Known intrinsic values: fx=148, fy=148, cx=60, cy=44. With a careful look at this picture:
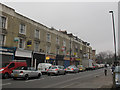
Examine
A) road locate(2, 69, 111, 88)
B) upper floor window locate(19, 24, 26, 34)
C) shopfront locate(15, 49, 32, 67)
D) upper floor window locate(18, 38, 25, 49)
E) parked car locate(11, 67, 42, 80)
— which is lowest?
road locate(2, 69, 111, 88)

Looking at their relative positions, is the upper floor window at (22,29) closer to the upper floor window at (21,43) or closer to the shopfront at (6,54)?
the upper floor window at (21,43)

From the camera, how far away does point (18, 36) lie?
86.6 feet

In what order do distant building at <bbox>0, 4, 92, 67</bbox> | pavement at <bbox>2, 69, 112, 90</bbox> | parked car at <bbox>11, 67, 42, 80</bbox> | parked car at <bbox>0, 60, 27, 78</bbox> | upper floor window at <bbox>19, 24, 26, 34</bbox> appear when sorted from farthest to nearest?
upper floor window at <bbox>19, 24, 26, 34</bbox> < distant building at <bbox>0, 4, 92, 67</bbox> < parked car at <bbox>0, 60, 27, 78</bbox> < parked car at <bbox>11, 67, 42, 80</bbox> < pavement at <bbox>2, 69, 112, 90</bbox>

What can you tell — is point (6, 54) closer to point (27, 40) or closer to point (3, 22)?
point (3, 22)

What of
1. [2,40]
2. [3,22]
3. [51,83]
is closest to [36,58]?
[2,40]

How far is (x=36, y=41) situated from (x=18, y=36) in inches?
214

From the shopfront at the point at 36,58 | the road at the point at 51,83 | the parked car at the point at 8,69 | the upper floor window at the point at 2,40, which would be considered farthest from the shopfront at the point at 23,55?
the road at the point at 51,83

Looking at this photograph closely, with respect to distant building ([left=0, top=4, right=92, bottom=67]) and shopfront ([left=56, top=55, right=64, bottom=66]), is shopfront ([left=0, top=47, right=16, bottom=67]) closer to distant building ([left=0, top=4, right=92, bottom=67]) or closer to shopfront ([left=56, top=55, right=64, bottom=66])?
distant building ([left=0, top=4, right=92, bottom=67])

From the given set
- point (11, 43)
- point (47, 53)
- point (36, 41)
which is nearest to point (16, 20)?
point (11, 43)

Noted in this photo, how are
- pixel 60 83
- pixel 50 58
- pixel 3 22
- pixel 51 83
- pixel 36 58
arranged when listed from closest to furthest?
pixel 51 83
pixel 60 83
pixel 3 22
pixel 36 58
pixel 50 58

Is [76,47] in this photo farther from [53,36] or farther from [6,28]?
[6,28]

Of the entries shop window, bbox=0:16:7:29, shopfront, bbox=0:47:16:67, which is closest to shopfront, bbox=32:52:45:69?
shopfront, bbox=0:47:16:67

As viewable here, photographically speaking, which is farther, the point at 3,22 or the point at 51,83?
the point at 3,22

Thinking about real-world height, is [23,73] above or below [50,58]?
below
